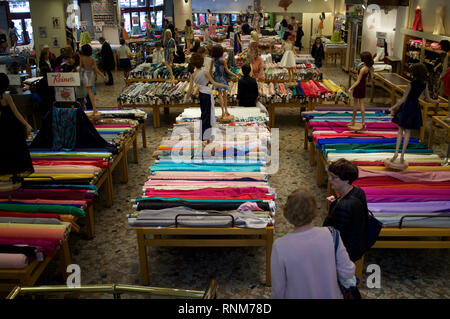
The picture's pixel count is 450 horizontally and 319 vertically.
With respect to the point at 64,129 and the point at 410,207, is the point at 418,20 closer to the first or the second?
the point at 410,207

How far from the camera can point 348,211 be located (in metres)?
3.30

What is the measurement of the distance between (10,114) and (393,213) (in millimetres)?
4616

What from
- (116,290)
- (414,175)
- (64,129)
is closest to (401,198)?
(414,175)

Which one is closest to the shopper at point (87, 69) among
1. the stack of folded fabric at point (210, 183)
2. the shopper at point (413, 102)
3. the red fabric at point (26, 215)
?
the stack of folded fabric at point (210, 183)

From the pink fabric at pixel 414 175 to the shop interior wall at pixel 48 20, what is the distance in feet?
39.6

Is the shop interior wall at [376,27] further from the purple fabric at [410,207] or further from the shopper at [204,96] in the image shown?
the purple fabric at [410,207]

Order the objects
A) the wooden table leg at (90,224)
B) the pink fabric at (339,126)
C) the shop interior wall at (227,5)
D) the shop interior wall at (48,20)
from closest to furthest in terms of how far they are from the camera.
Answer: the wooden table leg at (90,224)
the pink fabric at (339,126)
the shop interior wall at (48,20)
the shop interior wall at (227,5)

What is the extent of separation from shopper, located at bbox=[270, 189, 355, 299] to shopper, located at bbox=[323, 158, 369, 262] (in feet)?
2.43

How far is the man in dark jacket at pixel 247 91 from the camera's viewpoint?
8664 millimetres

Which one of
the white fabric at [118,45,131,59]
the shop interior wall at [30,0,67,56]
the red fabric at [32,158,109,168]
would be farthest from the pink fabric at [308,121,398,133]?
the shop interior wall at [30,0,67,56]

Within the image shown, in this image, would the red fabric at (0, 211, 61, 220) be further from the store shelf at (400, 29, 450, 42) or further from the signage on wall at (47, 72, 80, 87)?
the store shelf at (400, 29, 450, 42)

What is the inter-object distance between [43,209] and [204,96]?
117 inches

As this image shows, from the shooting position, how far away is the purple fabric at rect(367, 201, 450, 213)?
15.9 feet

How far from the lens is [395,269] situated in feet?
15.8
